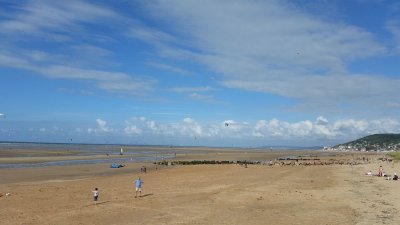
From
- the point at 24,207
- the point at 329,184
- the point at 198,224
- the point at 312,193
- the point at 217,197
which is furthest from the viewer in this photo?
the point at 329,184

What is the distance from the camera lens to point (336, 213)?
27.0 metres

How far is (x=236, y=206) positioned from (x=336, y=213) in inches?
269

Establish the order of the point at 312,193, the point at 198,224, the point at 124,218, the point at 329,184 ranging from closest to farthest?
the point at 198,224 → the point at 124,218 → the point at 312,193 → the point at 329,184

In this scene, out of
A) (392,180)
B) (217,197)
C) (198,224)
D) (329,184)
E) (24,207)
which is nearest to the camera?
(198,224)

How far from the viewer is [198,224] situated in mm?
23781

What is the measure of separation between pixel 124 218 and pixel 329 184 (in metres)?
26.2

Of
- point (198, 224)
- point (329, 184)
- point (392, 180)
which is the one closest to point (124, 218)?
point (198, 224)

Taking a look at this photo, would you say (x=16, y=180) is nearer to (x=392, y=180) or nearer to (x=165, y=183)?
(x=165, y=183)

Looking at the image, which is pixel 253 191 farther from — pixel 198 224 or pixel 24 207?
pixel 24 207

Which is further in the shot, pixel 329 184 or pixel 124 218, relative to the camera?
pixel 329 184

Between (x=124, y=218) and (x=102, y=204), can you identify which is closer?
(x=124, y=218)

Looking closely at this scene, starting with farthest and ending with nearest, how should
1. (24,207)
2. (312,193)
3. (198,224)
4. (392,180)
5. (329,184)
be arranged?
(392,180), (329,184), (312,193), (24,207), (198,224)

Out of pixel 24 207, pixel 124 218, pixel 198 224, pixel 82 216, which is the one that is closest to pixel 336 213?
pixel 198 224

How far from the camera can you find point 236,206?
98.0ft
